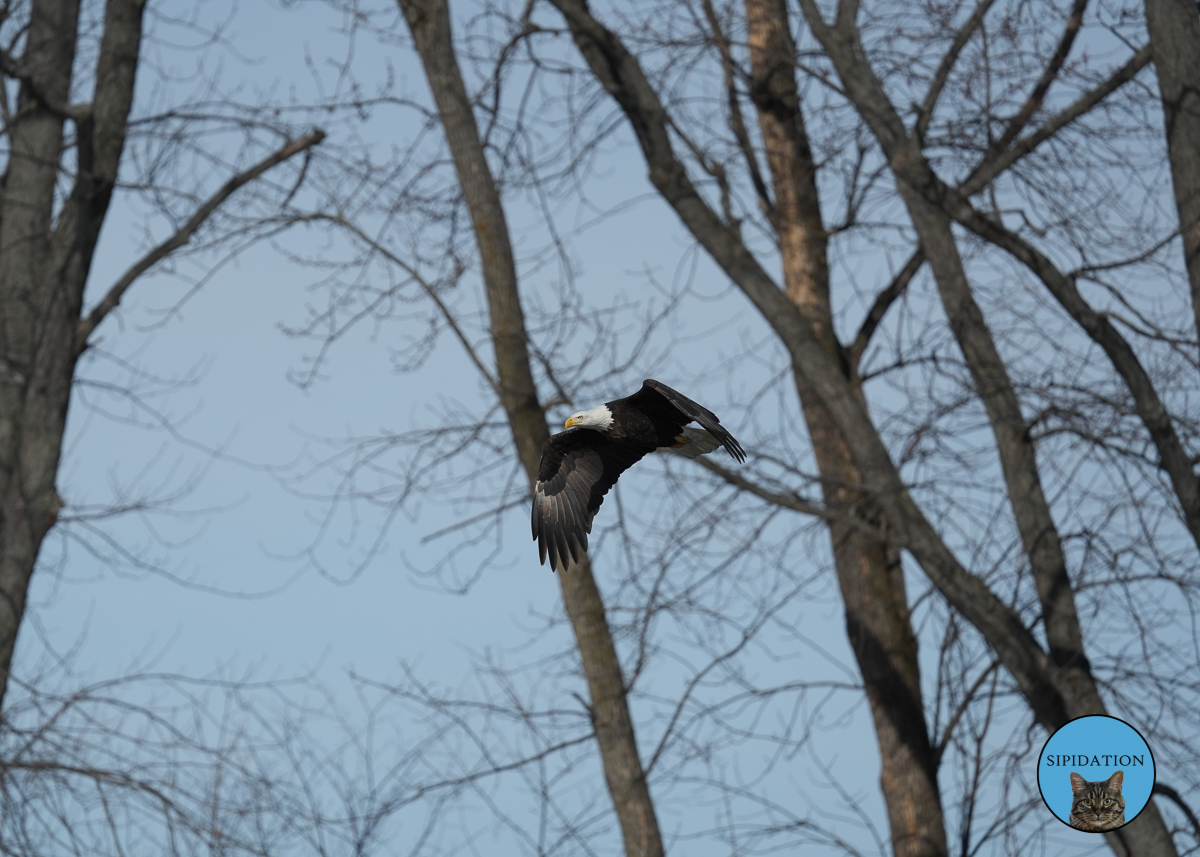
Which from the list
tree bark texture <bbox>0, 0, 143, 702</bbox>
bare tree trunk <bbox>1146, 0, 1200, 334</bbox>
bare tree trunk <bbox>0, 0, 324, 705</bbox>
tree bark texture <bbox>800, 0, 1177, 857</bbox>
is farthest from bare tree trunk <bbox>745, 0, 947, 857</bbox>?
tree bark texture <bbox>0, 0, 143, 702</bbox>

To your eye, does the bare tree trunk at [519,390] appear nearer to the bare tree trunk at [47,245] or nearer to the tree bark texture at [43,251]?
the bare tree trunk at [47,245]

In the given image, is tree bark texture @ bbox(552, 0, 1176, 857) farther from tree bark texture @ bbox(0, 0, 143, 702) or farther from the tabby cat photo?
tree bark texture @ bbox(0, 0, 143, 702)

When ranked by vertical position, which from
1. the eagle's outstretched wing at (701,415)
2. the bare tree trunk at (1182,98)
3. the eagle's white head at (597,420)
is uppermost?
the bare tree trunk at (1182,98)

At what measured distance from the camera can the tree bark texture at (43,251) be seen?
6.57 m

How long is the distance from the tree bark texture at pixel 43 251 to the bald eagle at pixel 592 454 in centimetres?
327

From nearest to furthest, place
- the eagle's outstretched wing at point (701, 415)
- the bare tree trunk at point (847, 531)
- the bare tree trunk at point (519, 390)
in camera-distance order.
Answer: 1. the eagle's outstretched wing at point (701, 415)
2. the bare tree trunk at point (519, 390)
3. the bare tree trunk at point (847, 531)

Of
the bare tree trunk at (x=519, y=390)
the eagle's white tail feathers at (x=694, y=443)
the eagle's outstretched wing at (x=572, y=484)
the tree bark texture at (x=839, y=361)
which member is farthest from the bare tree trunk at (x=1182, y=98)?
the bare tree trunk at (x=519, y=390)

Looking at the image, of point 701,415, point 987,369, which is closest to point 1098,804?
point 987,369

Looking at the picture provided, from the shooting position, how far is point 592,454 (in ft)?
16.2

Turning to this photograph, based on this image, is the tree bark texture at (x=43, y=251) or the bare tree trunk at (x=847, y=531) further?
the bare tree trunk at (x=847, y=531)

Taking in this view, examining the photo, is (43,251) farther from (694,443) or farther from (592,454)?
(694,443)

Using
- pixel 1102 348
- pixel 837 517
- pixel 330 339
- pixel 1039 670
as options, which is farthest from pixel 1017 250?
pixel 330 339

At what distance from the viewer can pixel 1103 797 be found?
5.60 m

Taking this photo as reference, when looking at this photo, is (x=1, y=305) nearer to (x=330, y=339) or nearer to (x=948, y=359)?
(x=330, y=339)
